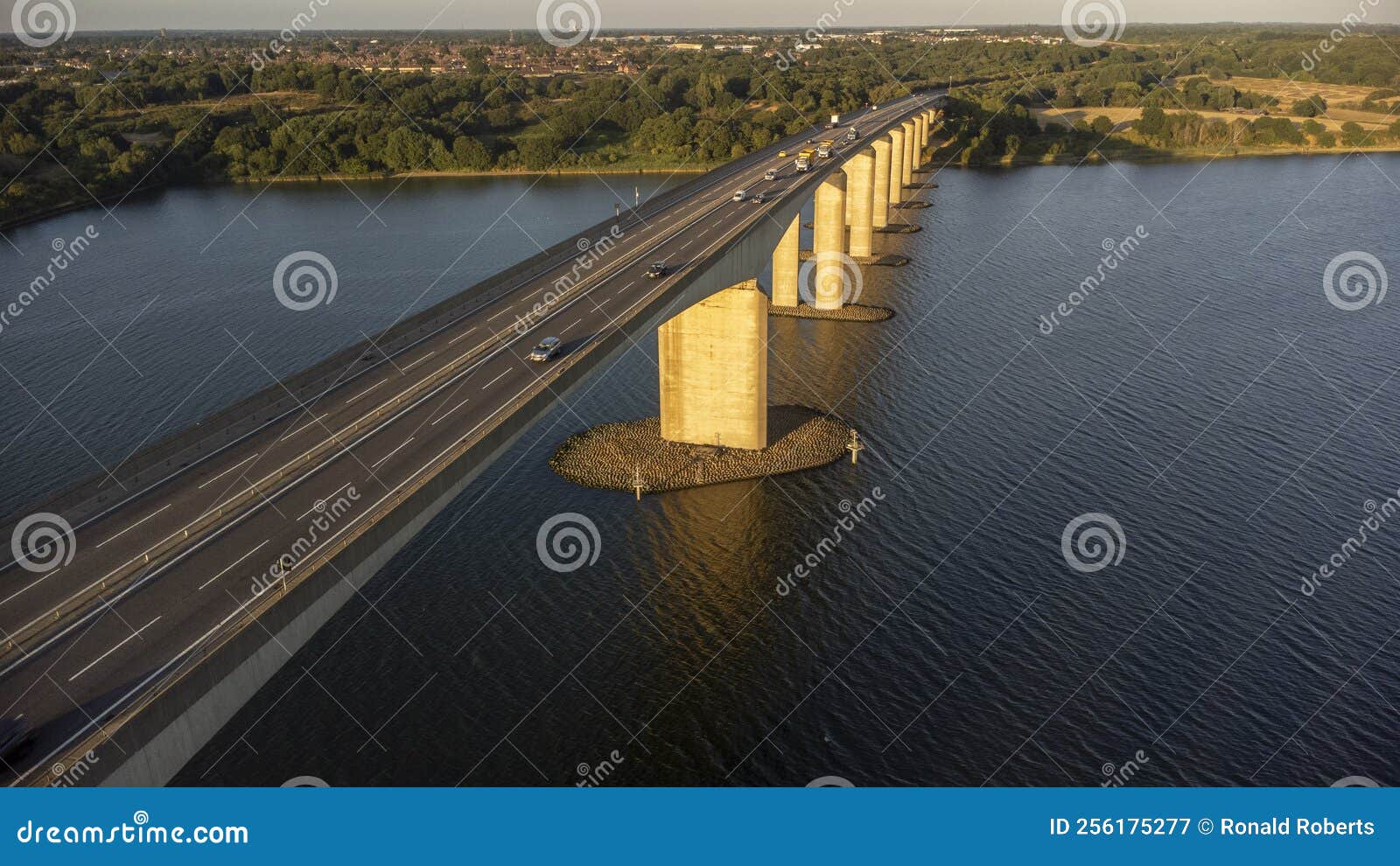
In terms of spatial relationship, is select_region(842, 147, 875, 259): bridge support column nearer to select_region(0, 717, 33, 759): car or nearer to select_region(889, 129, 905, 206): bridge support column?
select_region(889, 129, 905, 206): bridge support column

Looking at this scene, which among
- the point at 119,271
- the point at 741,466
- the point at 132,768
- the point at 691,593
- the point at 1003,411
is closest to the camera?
the point at 132,768

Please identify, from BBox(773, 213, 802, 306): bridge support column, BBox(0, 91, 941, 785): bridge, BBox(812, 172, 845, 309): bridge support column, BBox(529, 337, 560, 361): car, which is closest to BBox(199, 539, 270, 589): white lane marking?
BBox(0, 91, 941, 785): bridge

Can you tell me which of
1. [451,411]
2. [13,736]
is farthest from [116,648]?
[451,411]

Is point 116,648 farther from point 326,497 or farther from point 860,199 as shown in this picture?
point 860,199

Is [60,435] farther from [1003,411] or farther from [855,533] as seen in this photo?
[1003,411]

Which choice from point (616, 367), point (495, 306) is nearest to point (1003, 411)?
point (616, 367)

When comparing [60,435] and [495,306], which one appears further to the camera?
[60,435]
